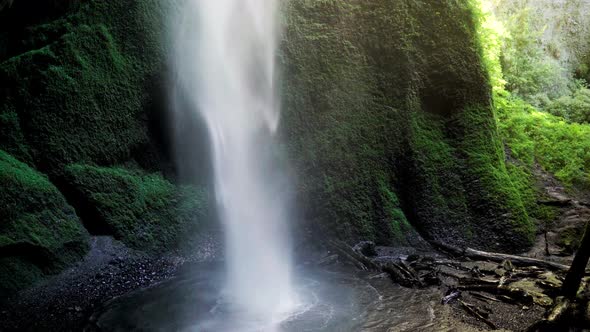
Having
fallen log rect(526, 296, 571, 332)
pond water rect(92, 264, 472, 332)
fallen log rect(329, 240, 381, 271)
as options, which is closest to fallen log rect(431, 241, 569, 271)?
fallen log rect(329, 240, 381, 271)

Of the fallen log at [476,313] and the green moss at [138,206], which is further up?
the green moss at [138,206]

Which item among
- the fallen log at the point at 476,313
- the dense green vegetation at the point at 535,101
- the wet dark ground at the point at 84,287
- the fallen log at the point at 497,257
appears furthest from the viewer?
the dense green vegetation at the point at 535,101

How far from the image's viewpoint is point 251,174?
32.0 ft

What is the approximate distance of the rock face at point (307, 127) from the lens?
8117mm

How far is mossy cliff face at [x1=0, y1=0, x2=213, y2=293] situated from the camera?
7328 mm

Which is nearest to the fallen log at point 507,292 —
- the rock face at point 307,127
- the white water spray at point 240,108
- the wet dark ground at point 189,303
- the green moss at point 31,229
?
the wet dark ground at point 189,303

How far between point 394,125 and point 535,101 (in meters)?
8.98

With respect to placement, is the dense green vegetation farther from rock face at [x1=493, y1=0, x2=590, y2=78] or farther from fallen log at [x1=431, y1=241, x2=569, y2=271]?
fallen log at [x1=431, y1=241, x2=569, y2=271]

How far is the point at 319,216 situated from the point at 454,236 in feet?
10.3

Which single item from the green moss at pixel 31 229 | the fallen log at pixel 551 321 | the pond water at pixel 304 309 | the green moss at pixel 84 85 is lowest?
the fallen log at pixel 551 321

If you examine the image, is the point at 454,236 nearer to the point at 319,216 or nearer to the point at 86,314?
the point at 319,216

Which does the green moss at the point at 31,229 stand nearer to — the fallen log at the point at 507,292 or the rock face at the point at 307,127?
the rock face at the point at 307,127

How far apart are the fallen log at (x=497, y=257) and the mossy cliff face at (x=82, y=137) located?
5572 millimetres

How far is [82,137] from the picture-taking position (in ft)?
27.8
